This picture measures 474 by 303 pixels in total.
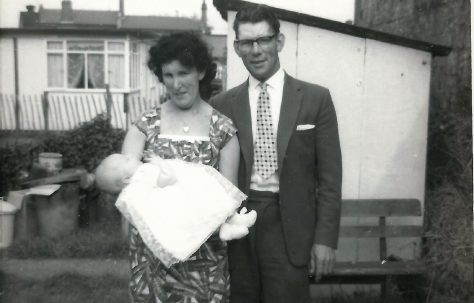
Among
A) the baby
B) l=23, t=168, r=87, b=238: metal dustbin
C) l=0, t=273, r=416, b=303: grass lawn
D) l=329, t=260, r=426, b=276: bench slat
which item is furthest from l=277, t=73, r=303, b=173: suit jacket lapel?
l=23, t=168, r=87, b=238: metal dustbin

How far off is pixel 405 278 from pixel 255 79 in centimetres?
226

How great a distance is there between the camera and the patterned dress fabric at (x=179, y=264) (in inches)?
78.2

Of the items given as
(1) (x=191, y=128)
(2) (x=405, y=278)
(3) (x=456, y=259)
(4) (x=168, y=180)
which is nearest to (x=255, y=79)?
(1) (x=191, y=128)

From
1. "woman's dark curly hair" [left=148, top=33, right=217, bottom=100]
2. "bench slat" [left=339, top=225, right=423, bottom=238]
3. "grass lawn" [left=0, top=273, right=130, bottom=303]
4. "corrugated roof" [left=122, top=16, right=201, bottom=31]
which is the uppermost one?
"corrugated roof" [left=122, top=16, right=201, bottom=31]

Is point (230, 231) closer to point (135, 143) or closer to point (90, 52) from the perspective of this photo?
point (135, 143)

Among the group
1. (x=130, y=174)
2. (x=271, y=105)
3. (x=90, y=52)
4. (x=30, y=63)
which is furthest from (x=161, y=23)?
(x=130, y=174)

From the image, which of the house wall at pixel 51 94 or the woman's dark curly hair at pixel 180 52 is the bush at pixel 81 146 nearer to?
the house wall at pixel 51 94

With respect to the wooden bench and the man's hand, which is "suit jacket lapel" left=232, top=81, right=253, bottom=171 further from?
the wooden bench

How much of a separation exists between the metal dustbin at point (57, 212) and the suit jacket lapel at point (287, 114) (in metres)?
4.02

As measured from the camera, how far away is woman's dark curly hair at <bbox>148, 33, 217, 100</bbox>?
1956 millimetres

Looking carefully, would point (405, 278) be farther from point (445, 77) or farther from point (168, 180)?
point (168, 180)

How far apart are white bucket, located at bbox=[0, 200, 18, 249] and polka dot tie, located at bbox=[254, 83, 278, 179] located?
134 inches

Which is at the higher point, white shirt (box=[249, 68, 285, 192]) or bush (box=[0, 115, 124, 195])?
white shirt (box=[249, 68, 285, 192])

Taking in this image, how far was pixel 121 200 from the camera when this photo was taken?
1812 millimetres
